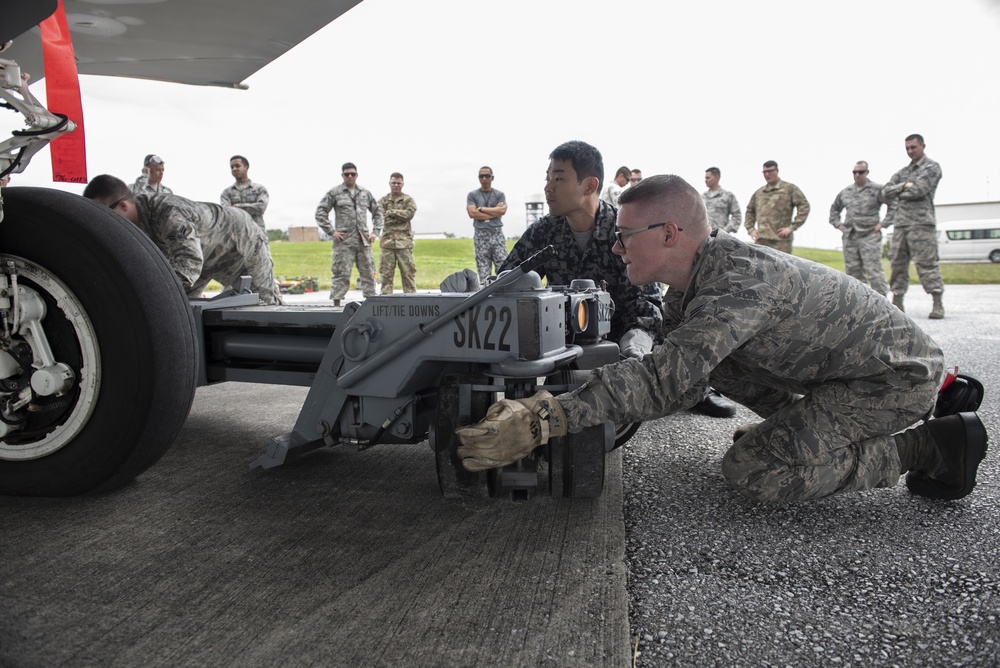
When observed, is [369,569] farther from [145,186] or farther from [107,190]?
[145,186]

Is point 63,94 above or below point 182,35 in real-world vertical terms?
below

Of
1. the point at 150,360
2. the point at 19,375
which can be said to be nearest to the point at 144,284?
the point at 150,360

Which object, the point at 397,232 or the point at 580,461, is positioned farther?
the point at 397,232

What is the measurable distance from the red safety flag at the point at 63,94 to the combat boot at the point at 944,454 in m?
3.03

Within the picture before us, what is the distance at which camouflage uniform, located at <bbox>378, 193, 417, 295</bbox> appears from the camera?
9.36 metres

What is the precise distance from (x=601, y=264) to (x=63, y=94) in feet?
7.51

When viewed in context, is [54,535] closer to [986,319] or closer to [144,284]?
[144,284]

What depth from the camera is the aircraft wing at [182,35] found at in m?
2.73

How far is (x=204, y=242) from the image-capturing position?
4.37m

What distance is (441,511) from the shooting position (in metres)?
1.99

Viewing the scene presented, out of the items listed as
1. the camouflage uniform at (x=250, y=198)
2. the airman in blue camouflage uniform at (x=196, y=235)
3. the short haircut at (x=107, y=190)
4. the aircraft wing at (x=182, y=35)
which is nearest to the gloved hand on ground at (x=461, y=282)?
the aircraft wing at (x=182, y=35)

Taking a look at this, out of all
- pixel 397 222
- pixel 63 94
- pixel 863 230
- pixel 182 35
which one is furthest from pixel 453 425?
pixel 863 230

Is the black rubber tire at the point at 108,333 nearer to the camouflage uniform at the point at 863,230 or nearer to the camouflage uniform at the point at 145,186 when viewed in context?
the camouflage uniform at the point at 145,186

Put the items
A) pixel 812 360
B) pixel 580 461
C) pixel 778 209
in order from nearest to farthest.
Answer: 1. pixel 580 461
2. pixel 812 360
3. pixel 778 209
